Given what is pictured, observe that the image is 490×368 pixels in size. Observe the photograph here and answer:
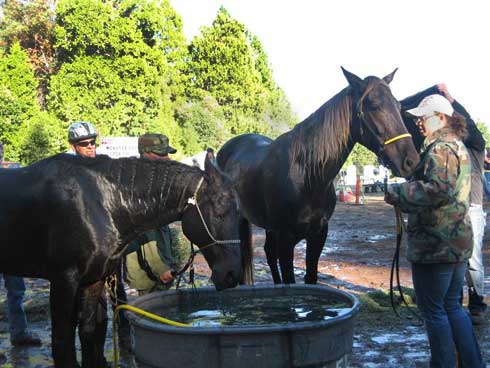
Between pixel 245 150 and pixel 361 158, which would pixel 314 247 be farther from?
pixel 361 158

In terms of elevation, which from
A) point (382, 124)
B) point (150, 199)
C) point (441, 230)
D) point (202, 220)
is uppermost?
point (382, 124)

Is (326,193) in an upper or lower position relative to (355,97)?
lower

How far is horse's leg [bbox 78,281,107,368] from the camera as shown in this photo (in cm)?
347

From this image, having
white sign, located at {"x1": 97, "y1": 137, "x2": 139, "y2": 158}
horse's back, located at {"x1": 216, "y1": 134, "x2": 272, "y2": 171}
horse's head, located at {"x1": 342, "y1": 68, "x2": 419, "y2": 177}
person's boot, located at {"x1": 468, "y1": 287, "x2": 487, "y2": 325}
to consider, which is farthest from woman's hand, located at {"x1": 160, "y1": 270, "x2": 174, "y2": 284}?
white sign, located at {"x1": 97, "y1": 137, "x2": 139, "y2": 158}

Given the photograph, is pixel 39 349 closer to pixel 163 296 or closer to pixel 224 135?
A: pixel 163 296

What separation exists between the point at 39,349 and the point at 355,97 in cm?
392

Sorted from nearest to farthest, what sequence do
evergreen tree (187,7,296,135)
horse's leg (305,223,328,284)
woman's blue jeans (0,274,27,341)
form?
1. woman's blue jeans (0,274,27,341)
2. horse's leg (305,223,328,284)
3. evergreen tree (187,7,296,135)

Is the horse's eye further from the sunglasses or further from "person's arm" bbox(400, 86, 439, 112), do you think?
the sunglasses

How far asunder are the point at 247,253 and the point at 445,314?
3136mm

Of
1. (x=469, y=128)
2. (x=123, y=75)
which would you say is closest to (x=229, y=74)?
(x=123, y=75)

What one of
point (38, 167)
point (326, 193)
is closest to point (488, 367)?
point (326, 193)

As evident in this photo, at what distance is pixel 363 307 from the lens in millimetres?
5660

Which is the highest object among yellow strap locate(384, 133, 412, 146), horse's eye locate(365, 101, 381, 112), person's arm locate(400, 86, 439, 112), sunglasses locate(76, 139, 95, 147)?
person's arm locate(400, 86, 439, 112)

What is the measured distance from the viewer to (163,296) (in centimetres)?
342
